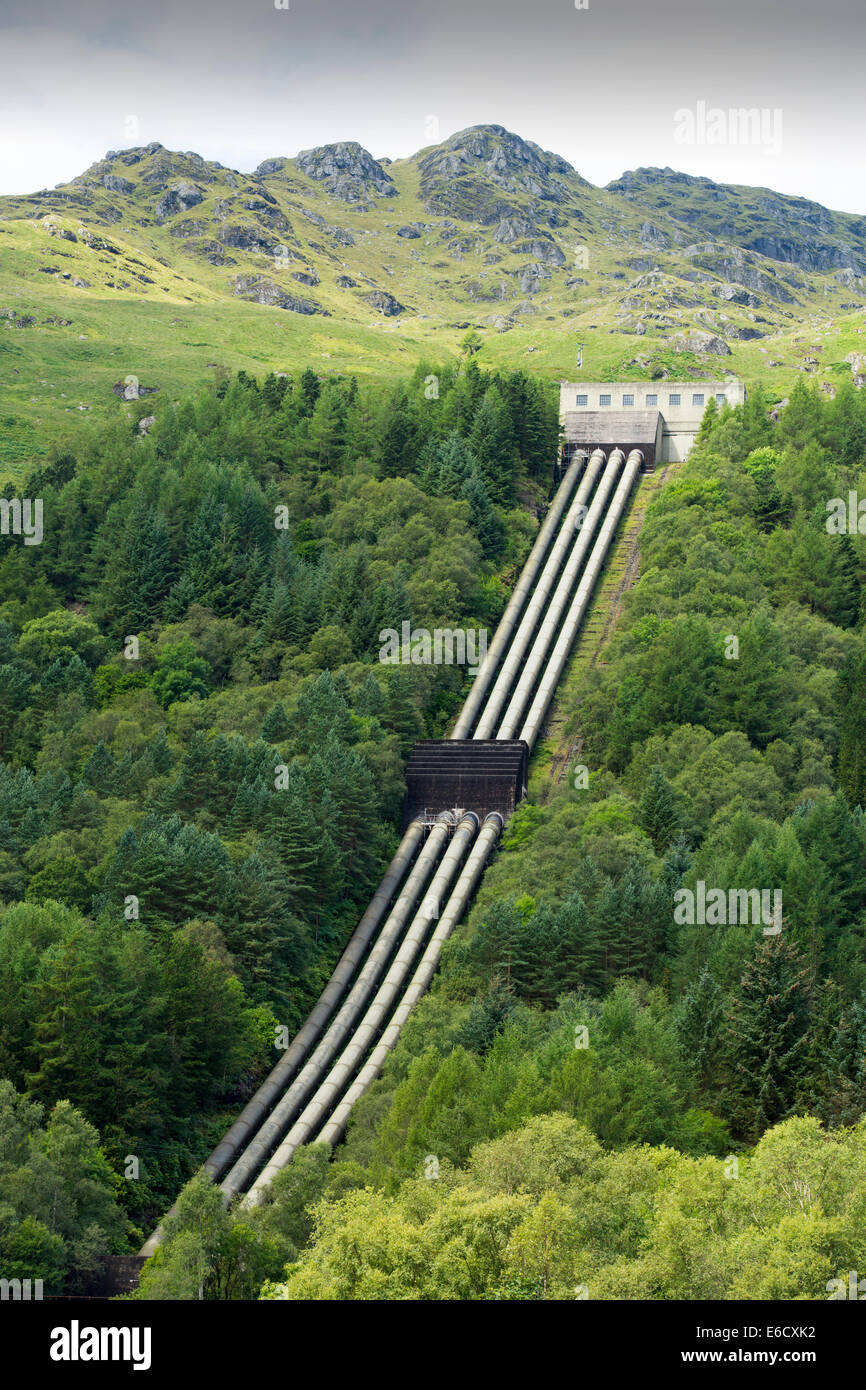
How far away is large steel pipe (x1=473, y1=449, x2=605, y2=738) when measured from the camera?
401ft

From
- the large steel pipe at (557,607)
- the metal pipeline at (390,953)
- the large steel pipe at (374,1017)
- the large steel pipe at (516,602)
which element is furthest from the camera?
the large steel pipe at (516,602)

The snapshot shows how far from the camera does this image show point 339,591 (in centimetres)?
12688

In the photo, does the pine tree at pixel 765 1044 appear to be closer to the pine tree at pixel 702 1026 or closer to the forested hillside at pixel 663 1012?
the forested hillside at pixel 663 1012

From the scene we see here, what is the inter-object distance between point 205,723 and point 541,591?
3282 cm

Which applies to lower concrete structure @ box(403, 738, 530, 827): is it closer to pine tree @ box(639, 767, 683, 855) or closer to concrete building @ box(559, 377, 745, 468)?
pine tree @ box(639, 767, 683, 855)

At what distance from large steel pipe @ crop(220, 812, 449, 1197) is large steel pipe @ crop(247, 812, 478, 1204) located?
1.90ft

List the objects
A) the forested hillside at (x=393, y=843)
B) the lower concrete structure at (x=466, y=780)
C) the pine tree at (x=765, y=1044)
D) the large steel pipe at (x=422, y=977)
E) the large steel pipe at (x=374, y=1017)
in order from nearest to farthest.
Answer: the forested hillside at (x=393, y=843) < the pine tree at (x=765, y=1044) < the large steel pipe at (x=374, y=1017) < the large steel pipe at (x=422, y=977) < the lower concrete structure at (x=466, y=780)

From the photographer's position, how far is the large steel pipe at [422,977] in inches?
3396

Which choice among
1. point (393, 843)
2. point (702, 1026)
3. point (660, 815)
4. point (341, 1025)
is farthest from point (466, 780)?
point (702, 1026)

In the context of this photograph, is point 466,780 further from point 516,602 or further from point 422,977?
point 516,602

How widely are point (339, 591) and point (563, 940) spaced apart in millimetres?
46475

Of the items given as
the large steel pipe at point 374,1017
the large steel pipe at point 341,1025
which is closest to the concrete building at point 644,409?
the large steel pipe at point 341,1025

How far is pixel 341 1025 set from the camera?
94062 mm

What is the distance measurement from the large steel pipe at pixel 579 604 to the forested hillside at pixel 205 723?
5.76 meters
